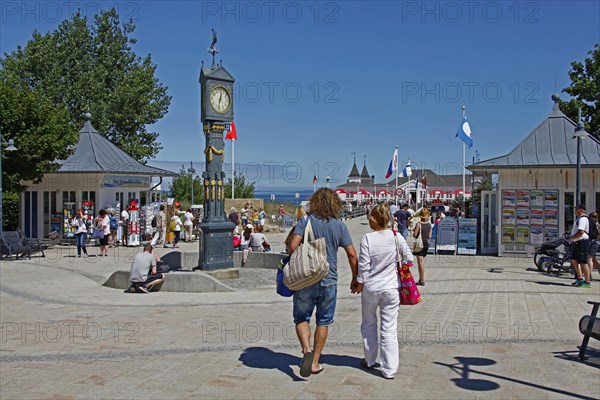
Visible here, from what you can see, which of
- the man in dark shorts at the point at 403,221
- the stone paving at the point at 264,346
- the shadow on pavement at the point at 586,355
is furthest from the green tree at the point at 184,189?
the shadow on pavement at the point at 586,355

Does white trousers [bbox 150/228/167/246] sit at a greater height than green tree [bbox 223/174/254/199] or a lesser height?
lesser

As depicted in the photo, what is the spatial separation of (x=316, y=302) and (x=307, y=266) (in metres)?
0.45

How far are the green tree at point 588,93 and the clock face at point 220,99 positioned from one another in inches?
787

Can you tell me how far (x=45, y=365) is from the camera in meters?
7.00

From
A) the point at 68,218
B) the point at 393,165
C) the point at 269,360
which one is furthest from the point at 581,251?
the point at 393,165

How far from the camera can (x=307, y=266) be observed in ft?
19.5

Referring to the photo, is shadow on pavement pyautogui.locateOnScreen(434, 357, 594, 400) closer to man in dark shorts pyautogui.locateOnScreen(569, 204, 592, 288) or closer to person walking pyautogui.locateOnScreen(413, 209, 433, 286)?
person walking pyautogui.locateOnScreen(413, 209, 433, 286)

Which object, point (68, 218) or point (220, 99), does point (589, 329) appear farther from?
point (68, 218)

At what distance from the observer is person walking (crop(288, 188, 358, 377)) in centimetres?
611

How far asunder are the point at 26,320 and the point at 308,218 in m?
5.81

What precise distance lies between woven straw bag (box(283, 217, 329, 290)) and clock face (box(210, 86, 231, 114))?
889cm

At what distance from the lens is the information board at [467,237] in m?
20.8

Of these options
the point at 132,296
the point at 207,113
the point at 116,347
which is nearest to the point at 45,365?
the point at 116,347

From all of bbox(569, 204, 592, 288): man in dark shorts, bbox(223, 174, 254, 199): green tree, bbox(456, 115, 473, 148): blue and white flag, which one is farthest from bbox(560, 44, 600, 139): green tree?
bbox(223, 174, 254, 199): green tree
